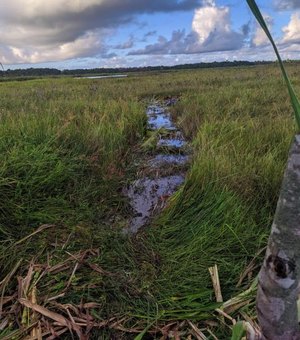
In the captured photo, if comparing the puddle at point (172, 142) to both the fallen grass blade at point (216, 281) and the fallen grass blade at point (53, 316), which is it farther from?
the fallen grass blade at point (53, 316)

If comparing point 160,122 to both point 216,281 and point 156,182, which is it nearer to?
point 156,182

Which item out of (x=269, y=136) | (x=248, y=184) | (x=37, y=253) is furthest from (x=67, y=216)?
(x=269, y=136)

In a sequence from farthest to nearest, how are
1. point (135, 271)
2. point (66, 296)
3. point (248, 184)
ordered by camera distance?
point (248, 184)
point (135, 271)
point (66, 296)

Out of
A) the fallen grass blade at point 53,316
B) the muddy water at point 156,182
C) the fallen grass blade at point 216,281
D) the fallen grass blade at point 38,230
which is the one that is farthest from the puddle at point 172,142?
the fallen grass blade at point 53,316

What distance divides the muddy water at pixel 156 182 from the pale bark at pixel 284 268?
8.23 feet

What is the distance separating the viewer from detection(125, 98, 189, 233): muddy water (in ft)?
13.3

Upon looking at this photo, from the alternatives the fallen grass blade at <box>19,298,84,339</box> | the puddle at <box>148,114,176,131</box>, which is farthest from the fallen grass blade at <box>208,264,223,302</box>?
the puddle at <box>148,114,176,131</box>

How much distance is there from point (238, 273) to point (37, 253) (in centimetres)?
157

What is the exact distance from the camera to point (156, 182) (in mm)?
4934

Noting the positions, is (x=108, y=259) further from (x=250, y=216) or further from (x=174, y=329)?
(x=250, y=216)

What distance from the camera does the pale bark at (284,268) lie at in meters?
1.01

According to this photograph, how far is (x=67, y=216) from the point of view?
3.51 metres

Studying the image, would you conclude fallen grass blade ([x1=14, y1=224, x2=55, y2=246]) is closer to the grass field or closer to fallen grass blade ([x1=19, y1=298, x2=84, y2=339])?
the grass field

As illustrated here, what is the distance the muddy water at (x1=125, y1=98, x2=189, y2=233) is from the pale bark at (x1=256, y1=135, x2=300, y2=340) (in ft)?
8.23
